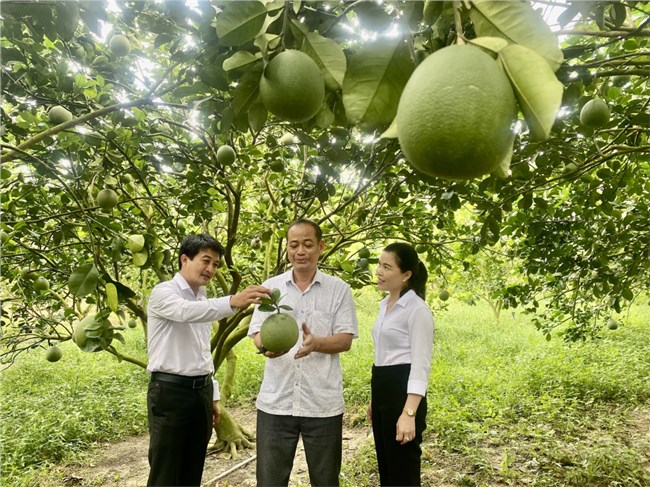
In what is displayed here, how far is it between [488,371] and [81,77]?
239 inches

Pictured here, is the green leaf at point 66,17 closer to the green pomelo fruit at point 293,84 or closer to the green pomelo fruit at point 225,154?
the green pomelo fruit at point 293,84

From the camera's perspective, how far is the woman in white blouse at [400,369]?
226 cm

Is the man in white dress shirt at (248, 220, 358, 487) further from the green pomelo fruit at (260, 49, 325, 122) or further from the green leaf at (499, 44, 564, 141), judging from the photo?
the green leaf at (499, 44, 564, 141)

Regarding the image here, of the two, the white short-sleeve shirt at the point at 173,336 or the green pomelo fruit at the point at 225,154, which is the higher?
the green pomelo fruit at the point at 225,154

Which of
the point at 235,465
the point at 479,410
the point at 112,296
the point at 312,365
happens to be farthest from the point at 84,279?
the point at 479,410

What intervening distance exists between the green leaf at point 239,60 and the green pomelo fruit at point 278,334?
3.82 feet

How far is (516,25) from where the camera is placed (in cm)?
57

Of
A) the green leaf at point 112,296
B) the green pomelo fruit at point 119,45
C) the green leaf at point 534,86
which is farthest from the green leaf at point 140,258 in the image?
the green pomelo fruit at point 119,45

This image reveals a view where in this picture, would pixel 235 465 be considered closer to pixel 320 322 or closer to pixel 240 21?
pixel 320 322

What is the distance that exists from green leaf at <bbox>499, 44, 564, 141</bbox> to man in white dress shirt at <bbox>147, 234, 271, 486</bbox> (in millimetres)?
1914

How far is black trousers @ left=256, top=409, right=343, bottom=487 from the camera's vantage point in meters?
2.17

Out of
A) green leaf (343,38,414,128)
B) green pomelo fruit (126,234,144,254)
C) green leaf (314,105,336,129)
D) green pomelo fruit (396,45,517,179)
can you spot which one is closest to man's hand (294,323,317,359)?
green pomelo fruit (126,234,144,254)

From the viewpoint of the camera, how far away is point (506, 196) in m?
2.59

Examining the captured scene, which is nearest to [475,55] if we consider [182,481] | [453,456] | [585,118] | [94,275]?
[94,275]
